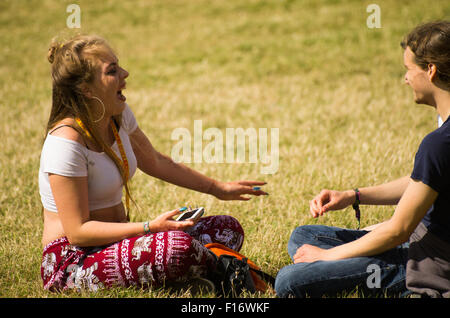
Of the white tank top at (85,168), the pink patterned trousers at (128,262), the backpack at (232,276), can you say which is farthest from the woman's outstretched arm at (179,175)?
the pink patterned trousers at (128,262)

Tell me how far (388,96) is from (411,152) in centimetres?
297

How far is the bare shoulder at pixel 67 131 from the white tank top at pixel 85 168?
3 cm

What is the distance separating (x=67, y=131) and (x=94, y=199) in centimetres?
50

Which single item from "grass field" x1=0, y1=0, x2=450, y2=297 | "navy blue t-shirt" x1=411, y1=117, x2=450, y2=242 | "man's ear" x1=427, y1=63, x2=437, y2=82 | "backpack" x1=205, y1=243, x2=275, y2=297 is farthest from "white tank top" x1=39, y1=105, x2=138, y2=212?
"man's ear" x1=427, y1=63, x2=437, y2=82

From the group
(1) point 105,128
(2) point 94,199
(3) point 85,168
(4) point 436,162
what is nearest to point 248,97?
(1) point 105,128

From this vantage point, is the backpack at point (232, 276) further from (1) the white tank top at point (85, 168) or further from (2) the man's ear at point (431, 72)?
(2) the man's ear at point (431, 72)

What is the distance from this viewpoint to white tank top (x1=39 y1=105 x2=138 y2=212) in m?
3.21

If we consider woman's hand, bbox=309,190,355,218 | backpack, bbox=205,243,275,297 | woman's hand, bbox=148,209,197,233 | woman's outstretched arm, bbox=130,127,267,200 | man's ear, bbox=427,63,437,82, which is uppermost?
man's ear, bbox=427,63,437,82

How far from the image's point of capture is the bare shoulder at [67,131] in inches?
130

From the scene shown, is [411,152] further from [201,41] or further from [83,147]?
[201,41]

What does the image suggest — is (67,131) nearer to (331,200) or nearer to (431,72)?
(331,200)

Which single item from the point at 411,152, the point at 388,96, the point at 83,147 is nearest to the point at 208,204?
the point at 83,147

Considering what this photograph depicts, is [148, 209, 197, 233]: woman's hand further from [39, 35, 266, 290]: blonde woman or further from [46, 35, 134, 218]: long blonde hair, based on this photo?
[46, 35, 134, 218]: long blonde hair

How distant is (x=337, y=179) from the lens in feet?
19.4
